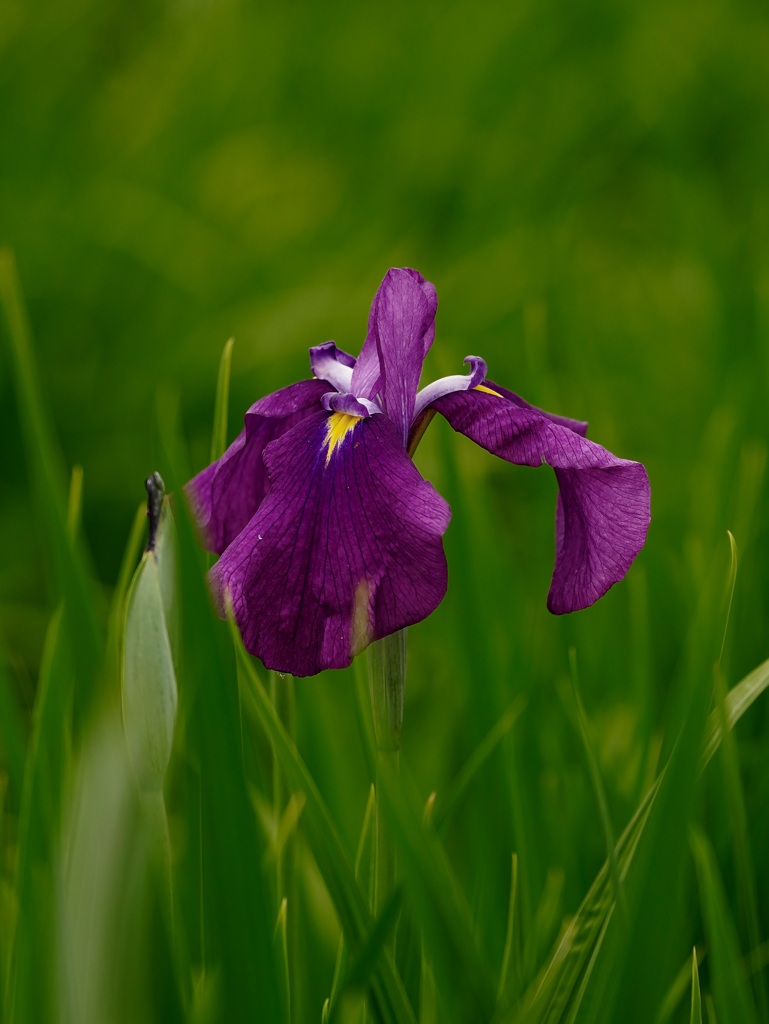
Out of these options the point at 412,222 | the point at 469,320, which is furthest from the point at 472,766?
the point at 412,222

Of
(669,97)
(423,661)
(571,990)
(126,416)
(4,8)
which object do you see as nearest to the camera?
(571,990)

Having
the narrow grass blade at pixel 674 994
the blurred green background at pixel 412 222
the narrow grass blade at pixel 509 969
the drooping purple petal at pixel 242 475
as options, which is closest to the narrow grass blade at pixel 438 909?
the narrow grass blade at pixel 509 969

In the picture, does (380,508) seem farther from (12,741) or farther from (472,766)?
(12,741)

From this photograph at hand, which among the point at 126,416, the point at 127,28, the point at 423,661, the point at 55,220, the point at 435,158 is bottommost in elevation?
the point at 423,661

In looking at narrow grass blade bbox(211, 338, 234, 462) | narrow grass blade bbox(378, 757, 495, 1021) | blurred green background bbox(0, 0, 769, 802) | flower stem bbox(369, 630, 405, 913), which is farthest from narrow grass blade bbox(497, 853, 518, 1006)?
blurred green background bbox(0, 0, 769, 802)

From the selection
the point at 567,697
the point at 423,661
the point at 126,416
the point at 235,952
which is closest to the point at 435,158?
the point at 126,416

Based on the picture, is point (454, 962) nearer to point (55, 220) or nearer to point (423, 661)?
point (423, 661)
